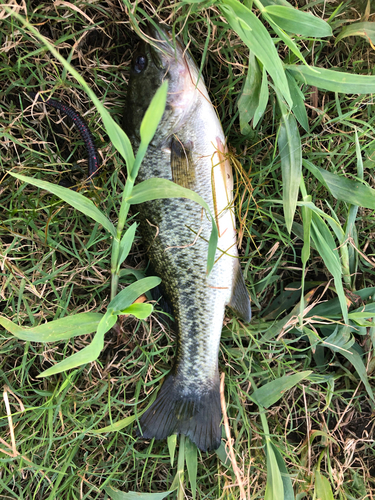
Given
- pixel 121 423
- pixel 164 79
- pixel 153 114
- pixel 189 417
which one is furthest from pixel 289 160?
pixel 121 423

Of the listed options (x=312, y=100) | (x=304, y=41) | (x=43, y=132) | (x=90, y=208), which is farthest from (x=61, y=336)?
(x=304, y=41)

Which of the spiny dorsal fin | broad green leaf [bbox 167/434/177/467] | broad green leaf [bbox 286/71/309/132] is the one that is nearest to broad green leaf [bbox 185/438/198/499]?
broad green leaf [bbox 167/434/177/467]

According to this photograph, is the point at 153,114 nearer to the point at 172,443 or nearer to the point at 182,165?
the point at 182,165

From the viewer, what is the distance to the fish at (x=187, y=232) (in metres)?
1.61

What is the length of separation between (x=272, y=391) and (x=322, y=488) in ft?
1.94

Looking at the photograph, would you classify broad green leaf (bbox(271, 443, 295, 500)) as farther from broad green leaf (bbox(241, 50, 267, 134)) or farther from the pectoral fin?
broad green leaf (bbox(241, 50, 267, 134))

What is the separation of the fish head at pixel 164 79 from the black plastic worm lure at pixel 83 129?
0.28 m

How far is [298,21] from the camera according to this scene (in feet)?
4.50

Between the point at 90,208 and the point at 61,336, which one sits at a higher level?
the point at 90,208

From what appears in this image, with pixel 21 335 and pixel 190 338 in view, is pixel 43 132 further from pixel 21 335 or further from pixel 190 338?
pixel 190 338

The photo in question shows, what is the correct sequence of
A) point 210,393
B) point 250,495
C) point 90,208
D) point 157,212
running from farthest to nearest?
point 250,495, point 210,393, point 157,212, point 90,208

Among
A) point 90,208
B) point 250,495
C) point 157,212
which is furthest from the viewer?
point 250,495

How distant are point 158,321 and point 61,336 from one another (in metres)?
0.65

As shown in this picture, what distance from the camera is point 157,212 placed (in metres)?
1.70
